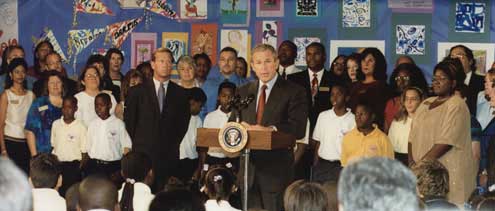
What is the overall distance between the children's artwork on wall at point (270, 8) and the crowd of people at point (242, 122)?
668mm

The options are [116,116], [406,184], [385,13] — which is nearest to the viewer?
[406,184]

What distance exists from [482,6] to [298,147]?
2733 mm

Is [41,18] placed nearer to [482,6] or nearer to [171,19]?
[171,19]

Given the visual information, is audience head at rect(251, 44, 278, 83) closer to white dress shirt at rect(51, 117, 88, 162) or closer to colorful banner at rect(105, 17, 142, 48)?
white dress shirt at rect(51, 117, 88, 162)

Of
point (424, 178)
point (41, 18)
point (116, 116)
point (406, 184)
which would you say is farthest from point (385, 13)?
point (406, 184)

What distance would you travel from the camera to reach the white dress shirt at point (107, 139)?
9.59 metres

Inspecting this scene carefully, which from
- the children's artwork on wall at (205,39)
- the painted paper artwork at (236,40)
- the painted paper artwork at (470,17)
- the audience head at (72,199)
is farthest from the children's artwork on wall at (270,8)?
the audience head at (72,199)

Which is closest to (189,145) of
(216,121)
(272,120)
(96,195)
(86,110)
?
(216,121)

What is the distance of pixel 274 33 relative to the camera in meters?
11.1

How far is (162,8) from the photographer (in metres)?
11.5

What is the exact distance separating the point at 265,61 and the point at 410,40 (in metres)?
3.79

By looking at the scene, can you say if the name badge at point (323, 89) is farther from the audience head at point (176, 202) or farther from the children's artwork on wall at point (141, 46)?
the audience head at point (176, 202)

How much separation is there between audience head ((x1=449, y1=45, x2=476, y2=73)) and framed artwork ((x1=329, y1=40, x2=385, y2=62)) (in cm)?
110

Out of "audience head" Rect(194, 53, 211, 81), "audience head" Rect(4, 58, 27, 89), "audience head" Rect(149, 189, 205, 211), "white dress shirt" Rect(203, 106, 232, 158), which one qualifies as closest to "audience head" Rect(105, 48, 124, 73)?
"audience head" Rect(194, 53, 211, 81)
